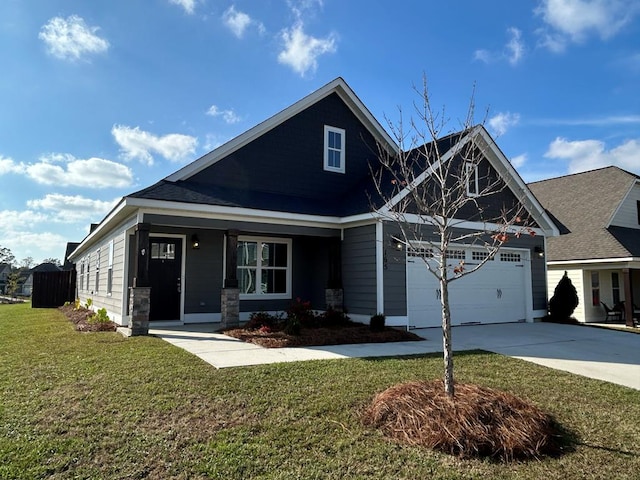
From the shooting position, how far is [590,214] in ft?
57.6

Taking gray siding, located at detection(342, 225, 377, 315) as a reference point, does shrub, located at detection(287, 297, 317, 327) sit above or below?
below

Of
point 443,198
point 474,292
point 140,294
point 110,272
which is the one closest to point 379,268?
point 474,292

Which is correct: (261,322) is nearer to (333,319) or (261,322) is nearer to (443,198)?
(333,319)

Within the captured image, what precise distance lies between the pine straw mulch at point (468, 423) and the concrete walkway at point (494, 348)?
8.85 feet

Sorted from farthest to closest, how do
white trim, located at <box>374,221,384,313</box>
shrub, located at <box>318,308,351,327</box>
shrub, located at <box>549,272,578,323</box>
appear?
shrub, located at <box>549,272,578,323</box>, shrub, located at <box>318,308,351,327</box>, white trim, located at <box>374,221,384,313</box>

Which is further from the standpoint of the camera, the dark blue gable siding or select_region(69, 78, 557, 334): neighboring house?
the dark blue gable siding

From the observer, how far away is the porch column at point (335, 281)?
38.2ft

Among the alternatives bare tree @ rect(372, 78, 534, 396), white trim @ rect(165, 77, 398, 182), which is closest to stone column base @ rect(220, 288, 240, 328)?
white trim @ rect(165, 77, 398, 182)

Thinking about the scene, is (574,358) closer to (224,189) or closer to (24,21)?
(224,189)

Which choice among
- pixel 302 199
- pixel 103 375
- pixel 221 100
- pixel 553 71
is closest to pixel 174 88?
pixel 221 100

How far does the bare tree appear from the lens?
4859 millimetres

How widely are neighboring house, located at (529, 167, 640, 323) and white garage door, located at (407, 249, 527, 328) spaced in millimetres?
2854

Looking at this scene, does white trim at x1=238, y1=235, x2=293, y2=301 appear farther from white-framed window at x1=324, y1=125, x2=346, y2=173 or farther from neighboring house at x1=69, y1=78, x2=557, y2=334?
white-framed window at x1=324, y1=125, x2=346, y2=173

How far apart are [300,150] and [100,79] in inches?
231
